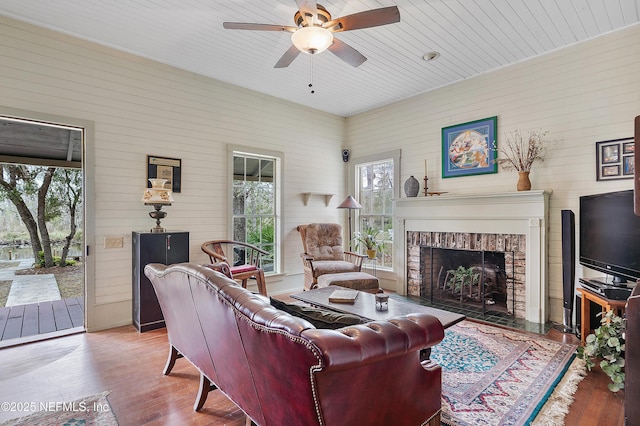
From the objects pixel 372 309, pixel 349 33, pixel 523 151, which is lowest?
pixel 372 309

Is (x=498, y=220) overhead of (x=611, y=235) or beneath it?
overhead

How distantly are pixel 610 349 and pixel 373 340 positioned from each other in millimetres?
2353

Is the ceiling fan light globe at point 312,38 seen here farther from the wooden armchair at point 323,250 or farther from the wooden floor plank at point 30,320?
the wooden floor plank at point 30,320

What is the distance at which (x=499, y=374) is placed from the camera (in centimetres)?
258

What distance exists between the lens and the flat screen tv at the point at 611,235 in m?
2.76

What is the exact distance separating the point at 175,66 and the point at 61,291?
4057mm

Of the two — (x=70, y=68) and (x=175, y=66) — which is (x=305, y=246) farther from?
(x=70, y=68)

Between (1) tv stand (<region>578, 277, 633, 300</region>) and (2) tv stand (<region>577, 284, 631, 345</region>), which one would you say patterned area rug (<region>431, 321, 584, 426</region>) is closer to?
(2) tv stand (<region>577, 284, 631, 345</region>)

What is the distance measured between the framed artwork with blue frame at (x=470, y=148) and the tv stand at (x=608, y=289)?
67.9 inches

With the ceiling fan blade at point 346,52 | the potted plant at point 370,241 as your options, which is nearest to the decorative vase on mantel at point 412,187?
the potted plant at point 370,241

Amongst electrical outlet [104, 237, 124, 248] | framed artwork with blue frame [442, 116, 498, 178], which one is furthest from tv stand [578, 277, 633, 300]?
electrical outlet [104, 237, 124, 248]

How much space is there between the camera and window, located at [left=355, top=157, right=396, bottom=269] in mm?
5598

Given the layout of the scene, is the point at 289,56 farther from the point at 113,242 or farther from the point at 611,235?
the point at 611,235

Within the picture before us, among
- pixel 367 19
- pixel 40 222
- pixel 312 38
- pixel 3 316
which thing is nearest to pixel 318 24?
pixel 312 38
